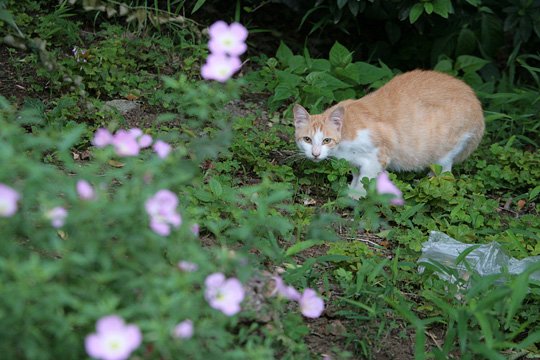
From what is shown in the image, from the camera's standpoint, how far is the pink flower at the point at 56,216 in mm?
2043

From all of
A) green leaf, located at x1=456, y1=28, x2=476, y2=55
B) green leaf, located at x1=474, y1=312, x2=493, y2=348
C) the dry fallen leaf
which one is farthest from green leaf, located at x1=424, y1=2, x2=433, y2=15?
green leaf, located at x1=474, y1=312, x2=493, y2=348

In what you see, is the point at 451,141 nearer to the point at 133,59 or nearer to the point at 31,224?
the point at 133,59

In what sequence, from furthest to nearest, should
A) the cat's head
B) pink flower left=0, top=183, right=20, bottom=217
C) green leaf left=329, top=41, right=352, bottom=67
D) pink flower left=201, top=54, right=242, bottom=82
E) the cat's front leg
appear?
green leaf left=329, top=41, right=352, bottom=67 < the cat's front leg < the cat's head < pink flower left=201, top=54, right=242, bottom=82 < pink flower left=0, top=183, right=20, bottom=217

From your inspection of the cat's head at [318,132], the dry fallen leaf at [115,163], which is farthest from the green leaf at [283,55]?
the dry fallen leaf at [115,163]

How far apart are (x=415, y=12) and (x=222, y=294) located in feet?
12.6

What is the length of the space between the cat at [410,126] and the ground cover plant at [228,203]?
198 mm

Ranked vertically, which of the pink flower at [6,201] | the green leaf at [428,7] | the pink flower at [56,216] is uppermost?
the pink flower at [6,201]

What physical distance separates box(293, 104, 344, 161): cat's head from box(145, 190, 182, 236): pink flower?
259cm

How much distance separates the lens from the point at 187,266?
6.99 ft

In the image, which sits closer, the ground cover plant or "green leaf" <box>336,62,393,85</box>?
the ground cover plant

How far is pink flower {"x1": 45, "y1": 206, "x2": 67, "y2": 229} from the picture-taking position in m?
2.04

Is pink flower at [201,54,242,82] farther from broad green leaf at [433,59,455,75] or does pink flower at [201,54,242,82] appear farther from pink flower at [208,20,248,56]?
broad green leaf at [433,59,455,75]

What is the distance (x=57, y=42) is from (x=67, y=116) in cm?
104

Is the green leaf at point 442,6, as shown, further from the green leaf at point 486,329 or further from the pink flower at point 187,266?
the pink flower at point 187,266
